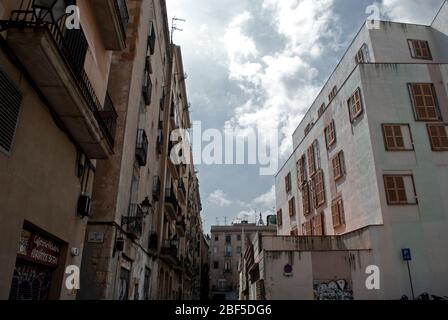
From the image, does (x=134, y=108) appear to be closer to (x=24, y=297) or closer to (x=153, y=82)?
(x=153, y=82)

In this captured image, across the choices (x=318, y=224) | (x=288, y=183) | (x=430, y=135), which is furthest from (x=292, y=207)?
(x=430, y=135)

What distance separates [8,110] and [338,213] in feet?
64.6

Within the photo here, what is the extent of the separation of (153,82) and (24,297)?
1467 centimetres

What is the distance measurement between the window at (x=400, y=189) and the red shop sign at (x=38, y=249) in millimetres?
15310

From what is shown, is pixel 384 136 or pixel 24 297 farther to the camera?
pixel 384 136

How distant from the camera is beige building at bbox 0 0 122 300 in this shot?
18.8ft

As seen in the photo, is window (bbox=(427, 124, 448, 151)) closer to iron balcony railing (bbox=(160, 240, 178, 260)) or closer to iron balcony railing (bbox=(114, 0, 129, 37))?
iron balcony railing (bbox=(160, 240, 178, 260))

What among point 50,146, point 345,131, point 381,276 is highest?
point 345,131

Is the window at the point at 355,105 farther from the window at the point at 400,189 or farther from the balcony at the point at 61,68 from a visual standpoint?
the balcony at the point at 61,68

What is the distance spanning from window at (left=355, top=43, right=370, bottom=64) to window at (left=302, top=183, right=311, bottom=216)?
9.94 metres

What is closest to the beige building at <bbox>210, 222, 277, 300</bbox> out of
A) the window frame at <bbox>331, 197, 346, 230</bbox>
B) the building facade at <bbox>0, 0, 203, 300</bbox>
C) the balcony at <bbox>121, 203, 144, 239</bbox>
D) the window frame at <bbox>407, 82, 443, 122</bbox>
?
the window frame at <bbox>331, 197, 346, 230</bbox>

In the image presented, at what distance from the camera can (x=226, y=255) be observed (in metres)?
72.7
